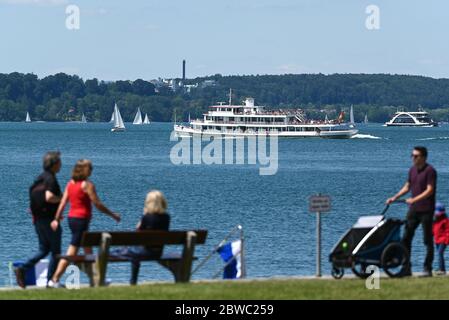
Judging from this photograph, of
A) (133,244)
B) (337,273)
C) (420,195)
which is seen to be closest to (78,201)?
(133,244)

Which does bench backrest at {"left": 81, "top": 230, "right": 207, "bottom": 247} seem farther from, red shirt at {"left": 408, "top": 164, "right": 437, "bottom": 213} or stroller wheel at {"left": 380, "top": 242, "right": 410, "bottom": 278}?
red shirt at {"left": 408, "top": 164, "right": 437, "bottom": 213}

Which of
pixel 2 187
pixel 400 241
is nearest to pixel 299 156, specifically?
pixel 2 187

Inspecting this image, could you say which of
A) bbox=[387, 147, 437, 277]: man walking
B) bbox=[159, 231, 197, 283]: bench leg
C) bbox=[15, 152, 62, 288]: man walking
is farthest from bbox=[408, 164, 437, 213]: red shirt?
bbox=[15, 152, 62, 288]: man walking

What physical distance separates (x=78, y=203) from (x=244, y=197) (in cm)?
4576

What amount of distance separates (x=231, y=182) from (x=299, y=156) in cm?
4293

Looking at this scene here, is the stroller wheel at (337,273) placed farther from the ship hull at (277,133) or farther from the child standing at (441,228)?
the ship hull at (277,133)

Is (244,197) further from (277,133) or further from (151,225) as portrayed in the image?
(277,133)

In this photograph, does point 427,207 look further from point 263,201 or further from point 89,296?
point 263,201

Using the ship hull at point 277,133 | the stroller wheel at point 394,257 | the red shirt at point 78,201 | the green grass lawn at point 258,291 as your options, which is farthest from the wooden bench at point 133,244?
the ship hull at point 277,133

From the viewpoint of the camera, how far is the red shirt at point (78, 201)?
15.0 metres

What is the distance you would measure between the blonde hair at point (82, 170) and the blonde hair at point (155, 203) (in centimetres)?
78

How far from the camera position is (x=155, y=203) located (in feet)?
48.8

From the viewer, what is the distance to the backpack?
600 inches
